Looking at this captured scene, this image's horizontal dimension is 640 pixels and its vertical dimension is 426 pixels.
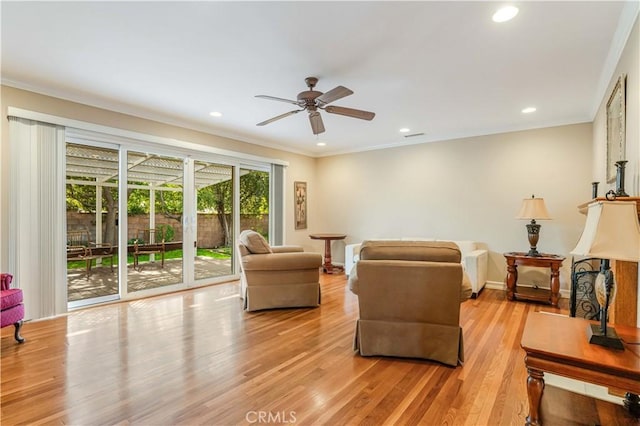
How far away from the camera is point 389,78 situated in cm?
329

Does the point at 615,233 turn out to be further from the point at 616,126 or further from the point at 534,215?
the point at 534,215

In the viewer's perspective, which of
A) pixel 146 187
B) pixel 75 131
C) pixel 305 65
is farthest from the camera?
pixel 146 187

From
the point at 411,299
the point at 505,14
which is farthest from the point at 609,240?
the point at 505,14

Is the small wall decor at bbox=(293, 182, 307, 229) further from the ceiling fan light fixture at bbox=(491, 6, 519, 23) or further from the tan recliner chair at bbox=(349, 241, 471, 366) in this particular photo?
the ceiling fan light fixture at bbox=(491, 6, 519, 23)

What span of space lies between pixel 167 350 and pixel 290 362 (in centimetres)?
112

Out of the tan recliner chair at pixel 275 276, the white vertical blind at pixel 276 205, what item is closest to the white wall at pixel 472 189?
the white vertical blind at pixel 276 205

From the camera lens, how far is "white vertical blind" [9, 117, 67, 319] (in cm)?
339

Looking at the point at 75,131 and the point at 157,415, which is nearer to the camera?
the point at 157,415

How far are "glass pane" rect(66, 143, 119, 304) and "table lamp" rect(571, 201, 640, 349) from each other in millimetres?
5018

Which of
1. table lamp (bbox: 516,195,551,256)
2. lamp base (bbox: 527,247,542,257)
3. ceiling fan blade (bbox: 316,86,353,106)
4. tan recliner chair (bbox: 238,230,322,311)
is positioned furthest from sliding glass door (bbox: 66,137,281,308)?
lamp base (bbox: 527,247,542,257)

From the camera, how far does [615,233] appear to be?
57.5 inches

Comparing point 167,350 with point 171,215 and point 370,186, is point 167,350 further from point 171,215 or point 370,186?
point 370,186

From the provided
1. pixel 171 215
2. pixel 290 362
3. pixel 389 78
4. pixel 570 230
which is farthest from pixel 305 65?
pixel 570 230

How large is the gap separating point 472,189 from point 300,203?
11.3 feet
